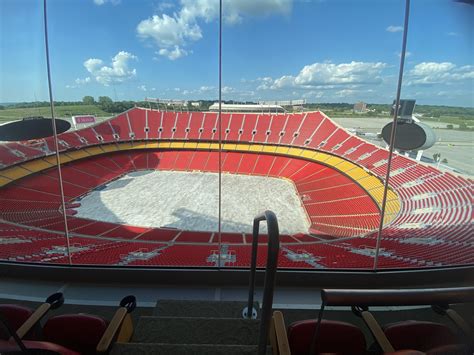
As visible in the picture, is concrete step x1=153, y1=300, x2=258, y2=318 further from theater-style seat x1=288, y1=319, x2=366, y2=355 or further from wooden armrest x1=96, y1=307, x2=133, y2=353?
theater-style seat x1=288, y1=319, x2=366, y2=355

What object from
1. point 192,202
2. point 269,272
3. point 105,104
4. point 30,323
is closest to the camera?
point 269,272

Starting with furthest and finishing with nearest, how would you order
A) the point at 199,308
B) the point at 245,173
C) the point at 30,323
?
the point at 245,173 < the point at 199,308 < the point at 30,323

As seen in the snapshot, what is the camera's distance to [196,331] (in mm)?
1059

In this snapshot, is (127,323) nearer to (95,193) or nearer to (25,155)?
(95,193)

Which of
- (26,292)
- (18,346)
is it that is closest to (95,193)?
(26,292)

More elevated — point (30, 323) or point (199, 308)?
point (30, 323)

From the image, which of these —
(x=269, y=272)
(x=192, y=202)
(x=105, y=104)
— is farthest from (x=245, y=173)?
(x=269, y=272)

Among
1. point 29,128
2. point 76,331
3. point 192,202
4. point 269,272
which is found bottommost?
point 192,202

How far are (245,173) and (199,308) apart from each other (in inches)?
611

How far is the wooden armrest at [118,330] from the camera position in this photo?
899 mm

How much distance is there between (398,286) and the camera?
1.56 m

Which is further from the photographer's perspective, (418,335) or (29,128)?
(29,128)

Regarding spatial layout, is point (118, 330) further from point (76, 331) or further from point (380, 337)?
point (380, 337)

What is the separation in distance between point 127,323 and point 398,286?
1.45 m
